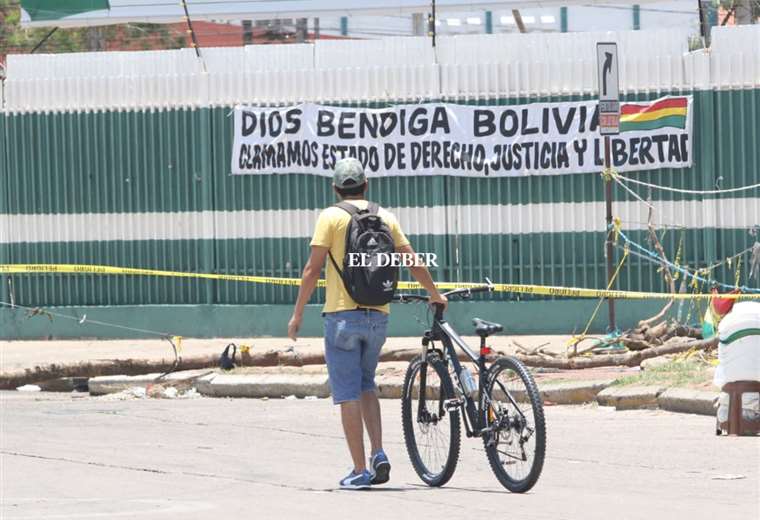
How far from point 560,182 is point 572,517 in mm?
10865

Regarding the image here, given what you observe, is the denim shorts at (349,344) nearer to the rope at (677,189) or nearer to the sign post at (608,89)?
the sign post at (608,89)

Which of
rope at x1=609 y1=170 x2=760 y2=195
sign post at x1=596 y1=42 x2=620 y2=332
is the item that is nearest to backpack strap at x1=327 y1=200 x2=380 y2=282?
sign post at x1=596 y1=42 x2=620 y2=332

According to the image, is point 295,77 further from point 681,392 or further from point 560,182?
point 681,392

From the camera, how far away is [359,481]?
9.28 metres

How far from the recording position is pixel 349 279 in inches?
362

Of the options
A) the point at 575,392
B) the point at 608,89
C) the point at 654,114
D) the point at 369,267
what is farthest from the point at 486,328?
the point at 654,114

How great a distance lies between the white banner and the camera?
60.1 feet

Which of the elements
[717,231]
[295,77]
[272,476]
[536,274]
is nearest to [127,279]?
Result: [295,77]

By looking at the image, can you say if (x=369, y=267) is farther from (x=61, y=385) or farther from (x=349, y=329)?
(x=61, y=385)

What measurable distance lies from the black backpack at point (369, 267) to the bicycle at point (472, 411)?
14.6 inches

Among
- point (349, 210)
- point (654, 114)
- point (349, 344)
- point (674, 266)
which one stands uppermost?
point (654, 114)

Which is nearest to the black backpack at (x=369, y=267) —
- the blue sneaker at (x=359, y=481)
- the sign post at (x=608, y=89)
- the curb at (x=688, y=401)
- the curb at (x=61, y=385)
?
the blue sneaker at (x=359, y=481)

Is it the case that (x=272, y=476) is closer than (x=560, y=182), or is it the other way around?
(x=272, y=476)

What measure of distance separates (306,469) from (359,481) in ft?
3.64
